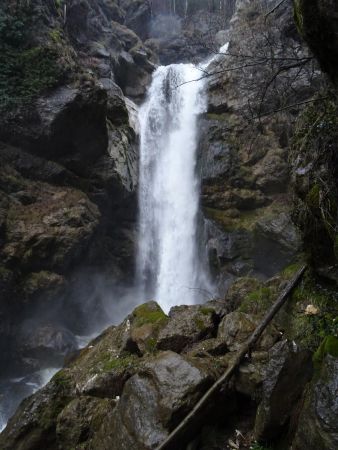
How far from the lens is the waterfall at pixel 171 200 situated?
16.0 meters

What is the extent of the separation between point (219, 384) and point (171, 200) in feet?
44.3

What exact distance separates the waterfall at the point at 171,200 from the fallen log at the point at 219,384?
10.1m

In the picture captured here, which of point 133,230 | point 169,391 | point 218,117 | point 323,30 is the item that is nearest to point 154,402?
point 169,391

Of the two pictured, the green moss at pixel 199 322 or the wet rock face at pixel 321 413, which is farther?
the green moss at pixel 199 322

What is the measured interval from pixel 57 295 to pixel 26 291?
47.7 inches

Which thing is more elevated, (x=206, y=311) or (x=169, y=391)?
(x=206, y=311)

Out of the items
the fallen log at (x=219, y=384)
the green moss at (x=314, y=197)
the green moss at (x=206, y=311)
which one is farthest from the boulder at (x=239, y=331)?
the green moss at (x=314, y=197)

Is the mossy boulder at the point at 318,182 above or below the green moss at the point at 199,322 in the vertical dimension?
above

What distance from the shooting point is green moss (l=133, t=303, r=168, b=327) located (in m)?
6.69

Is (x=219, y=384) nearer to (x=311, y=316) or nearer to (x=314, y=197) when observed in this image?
(x=311, y=316)

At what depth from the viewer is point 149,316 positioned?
6961mm

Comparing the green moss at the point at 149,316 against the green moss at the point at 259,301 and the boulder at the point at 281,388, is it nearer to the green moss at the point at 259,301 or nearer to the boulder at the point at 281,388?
the green moss at the point at 259,301

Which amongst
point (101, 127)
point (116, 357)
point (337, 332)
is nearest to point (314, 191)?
point (337, 332)

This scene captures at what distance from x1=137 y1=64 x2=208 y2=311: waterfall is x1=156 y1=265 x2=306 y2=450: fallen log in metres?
10.1
